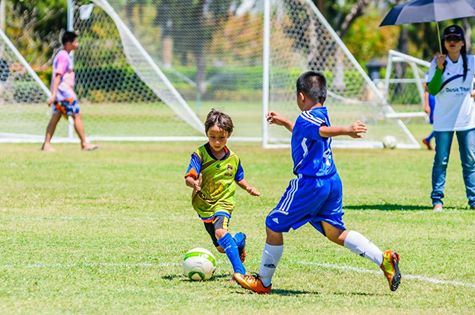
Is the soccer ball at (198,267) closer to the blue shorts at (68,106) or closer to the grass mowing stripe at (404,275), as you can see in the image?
the grass mowing stripe at (404,275)

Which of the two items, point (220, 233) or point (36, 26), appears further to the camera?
point (36, 26)

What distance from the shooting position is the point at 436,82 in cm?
1154

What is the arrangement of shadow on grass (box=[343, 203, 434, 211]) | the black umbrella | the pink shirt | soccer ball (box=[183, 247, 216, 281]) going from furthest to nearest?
the pink shirt → shadow on grass (box=[343, 203, 434, 211]) → the black umbrella → soccer ball (box=[183, 247, 216, 281])

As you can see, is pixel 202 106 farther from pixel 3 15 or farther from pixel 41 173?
pixel 41 173

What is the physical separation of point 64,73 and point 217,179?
36.6 ft

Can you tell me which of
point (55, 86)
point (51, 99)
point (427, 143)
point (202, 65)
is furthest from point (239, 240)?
point (202, 65)

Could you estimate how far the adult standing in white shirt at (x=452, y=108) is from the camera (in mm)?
11547

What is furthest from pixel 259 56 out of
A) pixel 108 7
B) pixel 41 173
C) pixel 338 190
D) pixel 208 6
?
pixel 338 190

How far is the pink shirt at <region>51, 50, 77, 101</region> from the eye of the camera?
60.1 ft

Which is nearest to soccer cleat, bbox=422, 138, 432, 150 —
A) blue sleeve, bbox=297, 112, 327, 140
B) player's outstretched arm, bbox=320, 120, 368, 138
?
blue sleeve, bbox=297, 112, 327, 140

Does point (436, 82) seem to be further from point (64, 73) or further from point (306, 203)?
point (64, 73)

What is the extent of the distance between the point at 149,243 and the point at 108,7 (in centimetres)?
1238

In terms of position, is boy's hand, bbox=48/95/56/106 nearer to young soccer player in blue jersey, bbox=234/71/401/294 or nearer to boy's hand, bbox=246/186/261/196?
boy's hand, bbox=246/186/261/196

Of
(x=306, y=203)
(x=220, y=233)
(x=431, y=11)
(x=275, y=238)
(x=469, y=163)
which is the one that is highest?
(x=431, y=11)
